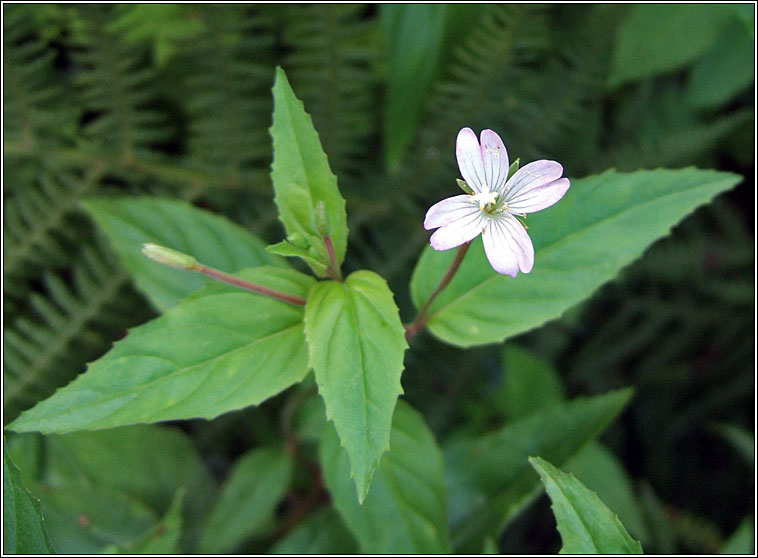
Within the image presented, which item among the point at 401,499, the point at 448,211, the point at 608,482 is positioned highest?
the point at 448,211

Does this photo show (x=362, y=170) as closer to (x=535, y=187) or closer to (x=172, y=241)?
(x=172, y=241)

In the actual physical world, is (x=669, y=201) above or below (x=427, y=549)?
above

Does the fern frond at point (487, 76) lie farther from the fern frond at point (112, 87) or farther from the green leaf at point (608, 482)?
the green leaf at point (608, 482)

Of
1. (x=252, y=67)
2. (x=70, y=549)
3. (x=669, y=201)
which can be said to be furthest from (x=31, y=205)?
(x=669, y=201)

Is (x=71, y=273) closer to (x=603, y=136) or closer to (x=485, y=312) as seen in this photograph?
(x=485, y=312)

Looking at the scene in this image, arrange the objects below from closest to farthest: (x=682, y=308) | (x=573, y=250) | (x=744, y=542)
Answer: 1. (x=573, y=250)
2. (x=744, y=542)
3. (x=682, y=308)

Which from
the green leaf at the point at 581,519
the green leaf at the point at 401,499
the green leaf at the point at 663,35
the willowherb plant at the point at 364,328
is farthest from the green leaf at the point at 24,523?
the green leaf at the point at 663,35

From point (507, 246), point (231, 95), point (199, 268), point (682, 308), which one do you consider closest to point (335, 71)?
point (231, 95)
